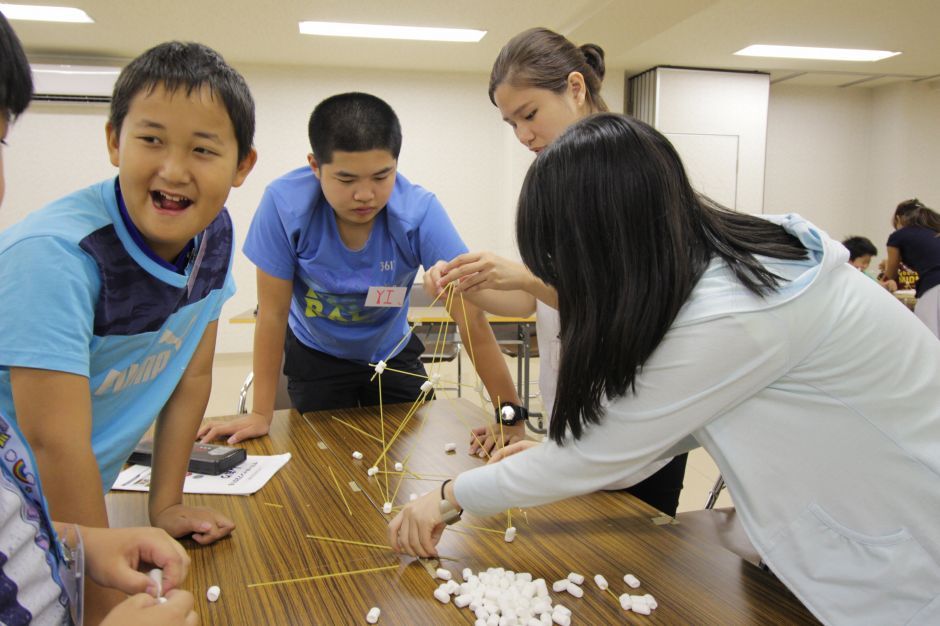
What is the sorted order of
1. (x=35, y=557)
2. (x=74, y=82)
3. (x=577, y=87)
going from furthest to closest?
(x=74, y=82) < (x=577, y=87) < (x=35, y=557)

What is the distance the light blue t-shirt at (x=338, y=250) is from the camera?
73.8 inches

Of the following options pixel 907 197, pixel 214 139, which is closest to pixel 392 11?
pixel 214 139

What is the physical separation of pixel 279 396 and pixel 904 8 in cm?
590

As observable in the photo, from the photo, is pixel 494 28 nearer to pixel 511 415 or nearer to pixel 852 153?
pixel 511 415

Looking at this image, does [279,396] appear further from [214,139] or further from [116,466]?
[214,139]

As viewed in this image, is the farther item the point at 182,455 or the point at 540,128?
the point at 540,128

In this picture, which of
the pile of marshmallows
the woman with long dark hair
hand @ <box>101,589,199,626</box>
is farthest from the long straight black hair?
hand @ <box>101,589,199,626</box>

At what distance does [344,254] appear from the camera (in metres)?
1.92

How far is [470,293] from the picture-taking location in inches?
69.2

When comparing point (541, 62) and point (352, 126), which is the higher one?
point (541, 62)

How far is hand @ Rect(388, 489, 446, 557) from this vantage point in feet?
3.48

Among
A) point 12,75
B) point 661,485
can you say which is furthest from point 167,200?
point 661,485

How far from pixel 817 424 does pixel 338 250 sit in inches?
55.3

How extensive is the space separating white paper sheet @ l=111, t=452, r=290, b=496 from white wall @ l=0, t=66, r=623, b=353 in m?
5.10
